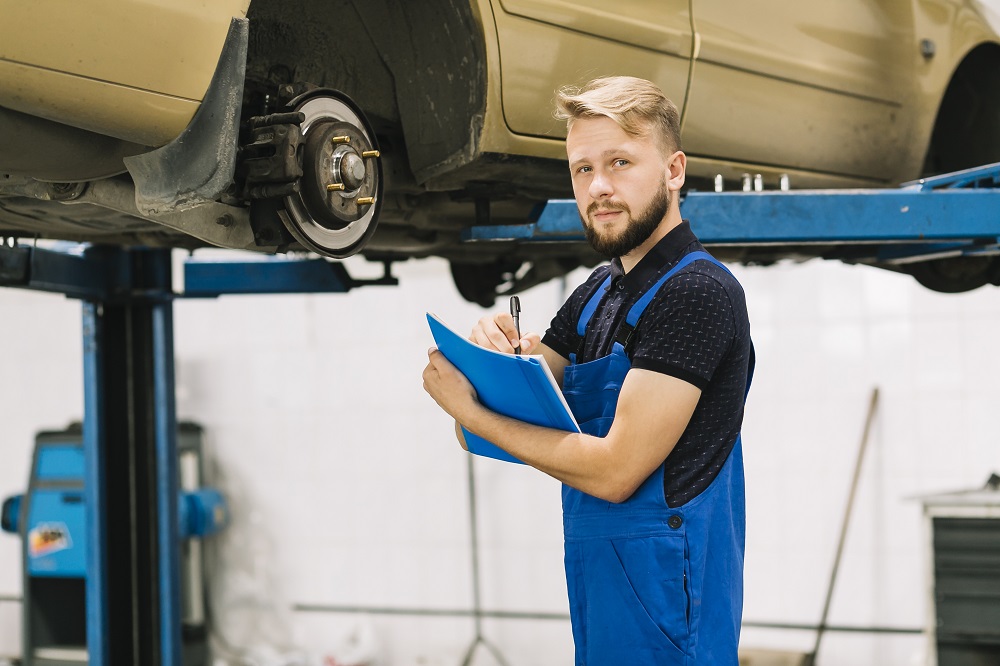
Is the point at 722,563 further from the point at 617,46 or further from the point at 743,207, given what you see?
the point at 617,46

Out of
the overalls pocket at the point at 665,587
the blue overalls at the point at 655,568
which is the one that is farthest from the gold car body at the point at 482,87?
the overalls pocket at the point at 665,587

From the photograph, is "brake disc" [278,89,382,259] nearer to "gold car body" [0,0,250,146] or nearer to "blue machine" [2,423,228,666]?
"gold car body" [0,0,250,146]

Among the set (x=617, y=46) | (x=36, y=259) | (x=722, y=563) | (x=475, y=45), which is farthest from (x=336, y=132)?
(x=36, y=259)

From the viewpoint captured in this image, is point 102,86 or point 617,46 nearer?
point 102,86

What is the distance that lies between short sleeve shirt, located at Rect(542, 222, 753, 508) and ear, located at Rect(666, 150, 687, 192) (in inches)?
2.7

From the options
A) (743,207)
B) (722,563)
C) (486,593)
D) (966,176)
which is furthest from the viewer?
(486,593)

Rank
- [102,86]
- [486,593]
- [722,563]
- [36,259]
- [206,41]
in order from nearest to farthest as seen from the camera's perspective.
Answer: [722,563], [102,86], [206,41], [36,259], [486,593]

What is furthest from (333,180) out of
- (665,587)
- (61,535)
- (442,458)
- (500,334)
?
(61,535)

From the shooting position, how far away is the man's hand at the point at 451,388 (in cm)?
152

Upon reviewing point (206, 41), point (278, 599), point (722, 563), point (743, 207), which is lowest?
point (278, 599)

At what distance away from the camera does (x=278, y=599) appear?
19.8 ft

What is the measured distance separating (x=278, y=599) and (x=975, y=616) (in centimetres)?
361

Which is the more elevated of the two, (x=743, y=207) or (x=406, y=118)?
(x=406, y=118)

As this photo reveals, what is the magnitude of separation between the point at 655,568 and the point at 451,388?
1.19 ft
